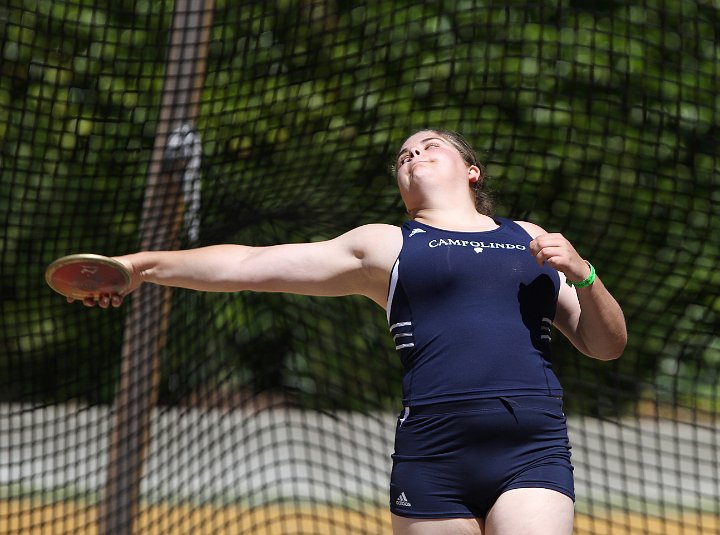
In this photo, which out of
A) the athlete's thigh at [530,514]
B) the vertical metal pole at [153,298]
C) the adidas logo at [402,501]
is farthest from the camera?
the vertical metal pole at [153,298]

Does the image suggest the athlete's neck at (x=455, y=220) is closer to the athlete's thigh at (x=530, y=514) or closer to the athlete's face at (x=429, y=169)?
the athlete's face at (x=429, y=169)

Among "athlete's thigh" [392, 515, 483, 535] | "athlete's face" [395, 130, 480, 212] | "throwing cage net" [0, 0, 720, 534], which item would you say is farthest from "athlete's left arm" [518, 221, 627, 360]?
"throwing cage net" [0, 0, 720, 534]

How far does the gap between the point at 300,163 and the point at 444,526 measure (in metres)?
2.50

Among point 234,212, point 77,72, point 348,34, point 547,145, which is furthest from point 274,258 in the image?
point 547,145

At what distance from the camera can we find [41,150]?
585 centimetres

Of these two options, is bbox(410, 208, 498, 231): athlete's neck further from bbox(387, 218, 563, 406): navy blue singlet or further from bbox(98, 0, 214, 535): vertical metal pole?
bbox(98, 0, 214, 535): vertical metal pole

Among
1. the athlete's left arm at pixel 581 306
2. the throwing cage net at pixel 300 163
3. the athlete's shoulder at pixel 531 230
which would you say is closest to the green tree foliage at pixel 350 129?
the throwing cage net at pixel 300 163

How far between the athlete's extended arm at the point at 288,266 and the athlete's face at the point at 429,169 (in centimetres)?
19

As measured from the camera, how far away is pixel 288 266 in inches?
105

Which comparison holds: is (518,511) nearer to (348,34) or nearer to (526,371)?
(526,371)

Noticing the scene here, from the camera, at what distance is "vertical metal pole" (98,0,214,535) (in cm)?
425

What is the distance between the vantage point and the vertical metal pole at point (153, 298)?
4250 millimetres

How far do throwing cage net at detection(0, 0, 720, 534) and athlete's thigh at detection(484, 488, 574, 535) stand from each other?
2221 mm

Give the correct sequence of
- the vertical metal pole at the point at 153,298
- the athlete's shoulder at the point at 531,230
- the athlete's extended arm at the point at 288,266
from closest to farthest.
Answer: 1. the athlete's extended arm at the point at 288,266
2. the athlete's shoulder at the point at 531,230
3. the vertical metal pole at the point at 153,298
